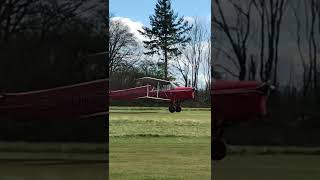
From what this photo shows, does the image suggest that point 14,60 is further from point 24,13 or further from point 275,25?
point 275,25

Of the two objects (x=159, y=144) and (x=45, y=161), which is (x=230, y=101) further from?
(x=159, y=144)

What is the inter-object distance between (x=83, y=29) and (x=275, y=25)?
2.02 m

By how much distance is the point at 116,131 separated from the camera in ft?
43.6

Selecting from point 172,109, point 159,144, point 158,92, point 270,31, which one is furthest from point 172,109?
point 270,31

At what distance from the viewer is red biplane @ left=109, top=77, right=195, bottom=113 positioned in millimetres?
11711

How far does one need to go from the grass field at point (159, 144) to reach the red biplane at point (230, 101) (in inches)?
102

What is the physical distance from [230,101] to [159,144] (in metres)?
7.41

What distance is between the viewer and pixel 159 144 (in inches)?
500

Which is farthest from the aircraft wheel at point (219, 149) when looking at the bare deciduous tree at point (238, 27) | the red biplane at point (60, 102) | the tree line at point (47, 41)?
the tree line at point (47, 41)

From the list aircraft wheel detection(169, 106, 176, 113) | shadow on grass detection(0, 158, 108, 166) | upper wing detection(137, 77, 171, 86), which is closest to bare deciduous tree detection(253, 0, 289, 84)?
shadow on grass detection(0, 158, 108, 166)

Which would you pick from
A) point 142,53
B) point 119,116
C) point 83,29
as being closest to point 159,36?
point 142,53

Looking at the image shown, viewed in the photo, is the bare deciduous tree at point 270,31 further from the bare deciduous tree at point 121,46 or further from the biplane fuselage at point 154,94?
the biplane fuselage at point 154,94

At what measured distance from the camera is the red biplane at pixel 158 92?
11711 mm

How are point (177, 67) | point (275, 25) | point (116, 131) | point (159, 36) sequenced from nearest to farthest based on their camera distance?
point (275, 25) < point (159, 36) < point (177, 67) < point (116, 131)
